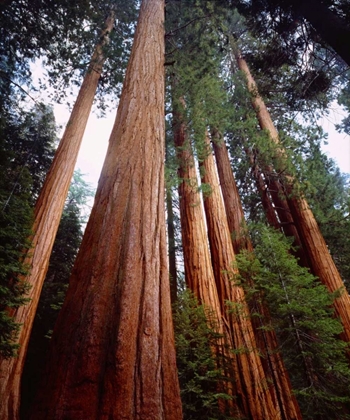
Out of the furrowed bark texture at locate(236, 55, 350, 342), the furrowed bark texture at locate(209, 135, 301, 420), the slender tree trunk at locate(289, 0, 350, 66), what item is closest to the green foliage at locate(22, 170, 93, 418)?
the furrowed bark texture at locate(209, 135, 301, 420)

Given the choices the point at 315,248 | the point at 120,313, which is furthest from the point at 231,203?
the point at 120,313

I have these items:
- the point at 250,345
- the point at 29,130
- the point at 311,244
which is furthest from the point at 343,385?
the point at 29,130

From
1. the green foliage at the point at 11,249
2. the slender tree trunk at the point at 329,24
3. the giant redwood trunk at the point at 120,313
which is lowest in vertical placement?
the giant redwood trunk at the point at 120,313

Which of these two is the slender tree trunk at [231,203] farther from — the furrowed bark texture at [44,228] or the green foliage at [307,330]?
the furrowed bark texture at [44,228]

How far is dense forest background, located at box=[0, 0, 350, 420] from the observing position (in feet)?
4.59

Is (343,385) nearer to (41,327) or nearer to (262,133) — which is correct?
(262,133)

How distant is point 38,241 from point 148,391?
4.72m

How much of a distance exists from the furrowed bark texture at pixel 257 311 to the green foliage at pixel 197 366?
0.86 meters

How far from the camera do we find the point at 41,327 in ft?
27.1

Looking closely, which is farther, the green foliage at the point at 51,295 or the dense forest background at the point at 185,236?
the green foliage at the point at 51,295

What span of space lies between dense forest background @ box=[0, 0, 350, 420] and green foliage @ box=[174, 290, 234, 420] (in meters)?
0.03

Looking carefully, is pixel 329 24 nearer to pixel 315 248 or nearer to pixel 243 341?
pixel 315 248

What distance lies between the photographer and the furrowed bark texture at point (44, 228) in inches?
154

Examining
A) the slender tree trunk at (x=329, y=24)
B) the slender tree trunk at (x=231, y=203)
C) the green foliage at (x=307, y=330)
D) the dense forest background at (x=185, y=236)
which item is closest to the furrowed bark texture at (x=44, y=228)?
the dense forest background at (x=185, y=236)
